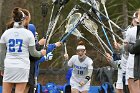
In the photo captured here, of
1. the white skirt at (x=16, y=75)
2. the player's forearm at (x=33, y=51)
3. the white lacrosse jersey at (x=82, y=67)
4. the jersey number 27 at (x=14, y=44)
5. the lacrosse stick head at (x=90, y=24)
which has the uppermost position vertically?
the lacrosse stick head at (x=90, y=24)

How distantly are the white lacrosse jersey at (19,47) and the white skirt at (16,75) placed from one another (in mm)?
59

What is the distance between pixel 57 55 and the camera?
22000 millimetres

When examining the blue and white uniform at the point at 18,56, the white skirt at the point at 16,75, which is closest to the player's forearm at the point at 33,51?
the blue and white uniform at the point at 18,56

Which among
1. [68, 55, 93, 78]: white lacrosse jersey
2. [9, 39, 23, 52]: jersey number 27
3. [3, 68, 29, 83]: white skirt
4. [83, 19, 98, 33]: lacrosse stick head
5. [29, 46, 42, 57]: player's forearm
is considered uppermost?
[83, 19, 98, 33]: lacrosse stick head

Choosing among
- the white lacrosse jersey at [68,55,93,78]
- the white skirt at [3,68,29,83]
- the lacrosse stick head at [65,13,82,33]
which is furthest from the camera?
the lacrosse stick head at [65,13,82,33]

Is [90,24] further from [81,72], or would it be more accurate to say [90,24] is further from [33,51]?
[33,51]

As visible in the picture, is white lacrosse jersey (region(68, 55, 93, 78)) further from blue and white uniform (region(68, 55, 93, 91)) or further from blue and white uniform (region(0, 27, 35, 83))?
blue and white uniform (region(0, 27, 35, 83))

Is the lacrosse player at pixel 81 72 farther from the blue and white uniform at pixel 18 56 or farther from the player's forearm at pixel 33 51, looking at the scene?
the blue and white uniform at pixel 18 56

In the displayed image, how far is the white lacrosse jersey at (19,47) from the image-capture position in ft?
23.6

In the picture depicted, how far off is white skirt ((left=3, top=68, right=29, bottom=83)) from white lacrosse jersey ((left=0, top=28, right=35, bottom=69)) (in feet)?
0.19

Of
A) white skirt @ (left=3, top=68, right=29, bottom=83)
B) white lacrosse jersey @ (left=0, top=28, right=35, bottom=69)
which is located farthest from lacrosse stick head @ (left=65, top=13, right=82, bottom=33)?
white skirt @ (left=3, top=68, right=29, bottom=83)

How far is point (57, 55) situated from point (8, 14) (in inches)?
116

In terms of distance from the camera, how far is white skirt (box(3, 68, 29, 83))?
7.16 metres

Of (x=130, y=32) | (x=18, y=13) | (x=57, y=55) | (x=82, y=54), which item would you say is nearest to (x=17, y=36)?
(x=18, y=13)
